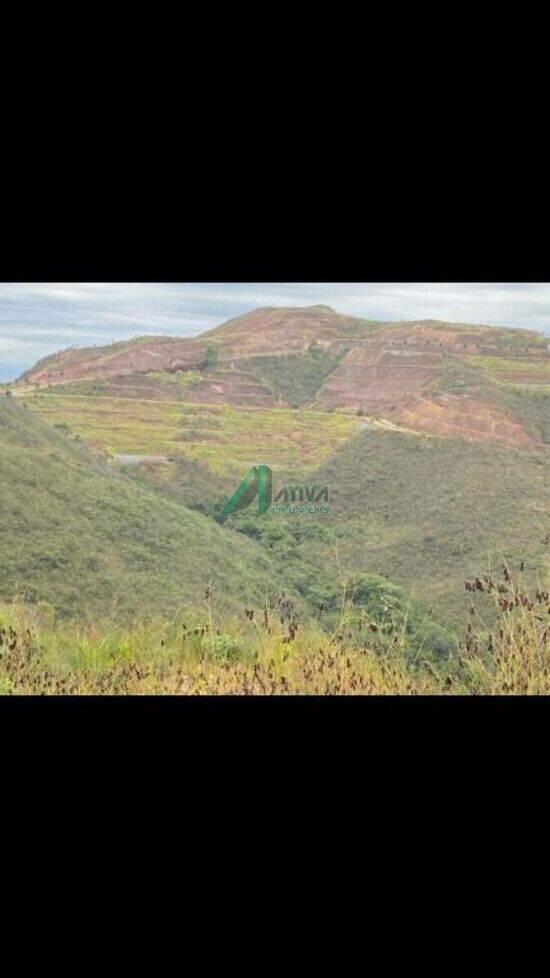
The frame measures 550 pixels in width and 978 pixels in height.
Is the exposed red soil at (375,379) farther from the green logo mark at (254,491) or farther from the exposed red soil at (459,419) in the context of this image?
the green logo mark at (254,491)

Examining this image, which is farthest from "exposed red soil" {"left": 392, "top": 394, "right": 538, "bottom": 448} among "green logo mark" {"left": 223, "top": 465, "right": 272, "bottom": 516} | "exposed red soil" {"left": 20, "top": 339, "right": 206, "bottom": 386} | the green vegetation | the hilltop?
"exposed red soil" {"left": 20, "top": 339, "right": 206, "bottom": 386}

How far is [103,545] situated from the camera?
6098 millimetres

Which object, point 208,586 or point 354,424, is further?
point 354,424

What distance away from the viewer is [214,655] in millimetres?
5793

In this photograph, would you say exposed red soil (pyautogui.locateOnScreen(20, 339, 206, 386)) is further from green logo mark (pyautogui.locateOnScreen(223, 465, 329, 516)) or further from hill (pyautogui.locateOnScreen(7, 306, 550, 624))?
green logo mark (pyautogui.locateOnScreen(223, 465, 329, 516))

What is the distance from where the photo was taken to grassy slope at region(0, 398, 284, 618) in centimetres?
595

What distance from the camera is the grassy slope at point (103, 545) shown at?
19.5 feet

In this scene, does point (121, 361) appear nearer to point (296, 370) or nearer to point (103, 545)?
point (296, 370)

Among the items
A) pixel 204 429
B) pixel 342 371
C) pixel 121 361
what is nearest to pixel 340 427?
pixel 342 371
